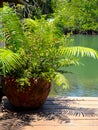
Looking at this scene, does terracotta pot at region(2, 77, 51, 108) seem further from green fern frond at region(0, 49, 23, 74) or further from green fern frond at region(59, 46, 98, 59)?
green fern frond at region(59, 46, 98, 59)

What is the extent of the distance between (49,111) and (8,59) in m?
0.97

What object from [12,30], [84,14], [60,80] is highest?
[84,14]

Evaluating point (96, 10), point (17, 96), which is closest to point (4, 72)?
point (17, 96)

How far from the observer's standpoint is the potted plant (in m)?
4.34

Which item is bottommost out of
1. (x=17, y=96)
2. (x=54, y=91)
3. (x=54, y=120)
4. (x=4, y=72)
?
(x=54, y=91)

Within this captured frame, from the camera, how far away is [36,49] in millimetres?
4438

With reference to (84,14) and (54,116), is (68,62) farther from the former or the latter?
(84,14)

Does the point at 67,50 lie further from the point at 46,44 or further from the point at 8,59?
the point at 8,59

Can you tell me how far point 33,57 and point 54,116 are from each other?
82cm

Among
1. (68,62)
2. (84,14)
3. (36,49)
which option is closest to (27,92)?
(36,49)

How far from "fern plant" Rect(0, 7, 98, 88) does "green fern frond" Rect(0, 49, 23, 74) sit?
0.02m

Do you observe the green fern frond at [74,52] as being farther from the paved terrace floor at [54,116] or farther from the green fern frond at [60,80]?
the paved terrace floor at [54,116]

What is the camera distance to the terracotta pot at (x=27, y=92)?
434 cm

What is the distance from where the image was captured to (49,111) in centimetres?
450
